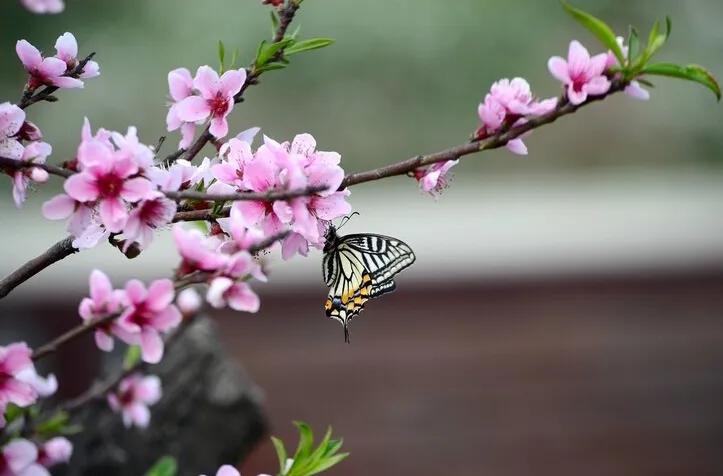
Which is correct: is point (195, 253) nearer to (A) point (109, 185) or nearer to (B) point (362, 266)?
(A) point (109, 185)

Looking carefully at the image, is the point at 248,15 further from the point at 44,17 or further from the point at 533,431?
the point at 533,431

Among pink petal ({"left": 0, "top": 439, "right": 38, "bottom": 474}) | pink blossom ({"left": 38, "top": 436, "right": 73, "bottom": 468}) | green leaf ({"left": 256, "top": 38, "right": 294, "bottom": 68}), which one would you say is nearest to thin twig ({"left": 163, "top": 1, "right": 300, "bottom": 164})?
green leaf ({"left": 256, "top": 38, "right": 294, "bottom": 68})

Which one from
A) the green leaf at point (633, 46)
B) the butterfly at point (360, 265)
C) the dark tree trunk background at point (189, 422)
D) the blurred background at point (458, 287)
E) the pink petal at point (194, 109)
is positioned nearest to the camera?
the green leaf at point (633, 46)

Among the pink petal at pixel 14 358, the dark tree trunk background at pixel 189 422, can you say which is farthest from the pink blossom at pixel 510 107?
the dark tree trunk background at pixel 189 422

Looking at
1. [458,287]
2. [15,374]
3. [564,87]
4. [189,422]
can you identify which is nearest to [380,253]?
[564,87]

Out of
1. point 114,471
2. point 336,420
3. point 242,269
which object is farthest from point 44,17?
point 242,269

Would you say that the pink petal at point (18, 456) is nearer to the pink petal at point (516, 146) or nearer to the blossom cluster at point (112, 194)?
the blossom cluster at point (112, 194)
